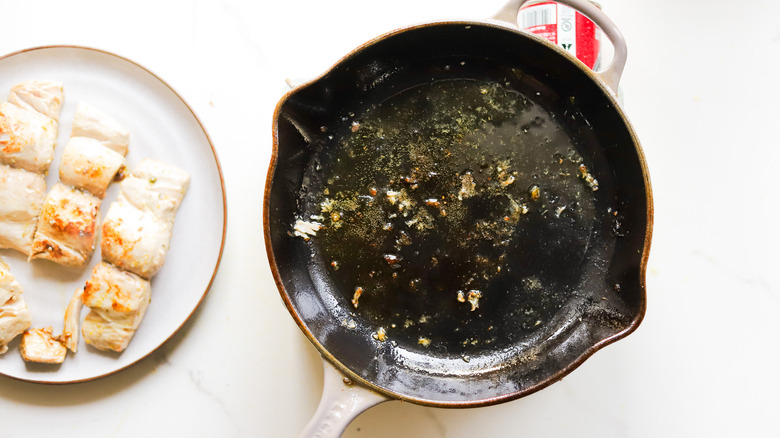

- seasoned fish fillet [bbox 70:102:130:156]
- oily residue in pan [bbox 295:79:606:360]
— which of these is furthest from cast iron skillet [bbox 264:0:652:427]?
seasoned fish fillet [bbox 70:102:130:156]

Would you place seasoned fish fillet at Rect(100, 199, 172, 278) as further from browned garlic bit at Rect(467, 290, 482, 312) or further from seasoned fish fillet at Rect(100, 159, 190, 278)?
browned garlic bit at Rect(467, 290, 482, 312)

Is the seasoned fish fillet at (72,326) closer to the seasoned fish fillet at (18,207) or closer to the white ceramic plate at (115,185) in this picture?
Answer: the white ceramic plate at (115,185)

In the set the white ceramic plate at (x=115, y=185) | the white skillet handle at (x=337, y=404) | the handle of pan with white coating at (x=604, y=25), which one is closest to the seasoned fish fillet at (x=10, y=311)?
the white ceramic plate at (x=115, y=185)

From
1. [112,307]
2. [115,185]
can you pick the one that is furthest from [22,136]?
[112,307]

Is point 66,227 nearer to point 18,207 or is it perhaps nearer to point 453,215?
point 18,207

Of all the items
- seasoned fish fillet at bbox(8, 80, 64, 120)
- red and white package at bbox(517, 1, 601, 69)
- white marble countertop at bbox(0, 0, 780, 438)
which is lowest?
white marble countertop at bbox(0, 0, 780, 438)

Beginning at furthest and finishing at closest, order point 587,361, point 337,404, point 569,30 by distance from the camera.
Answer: point 587,361
point 569,30
point 337,404
